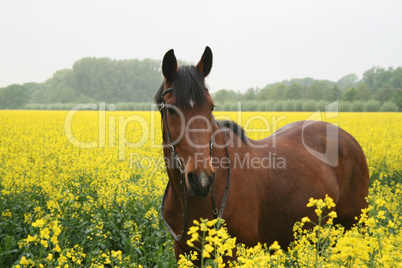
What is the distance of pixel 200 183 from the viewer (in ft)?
6.82

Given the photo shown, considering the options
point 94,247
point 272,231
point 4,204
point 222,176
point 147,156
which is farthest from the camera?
point 147,156

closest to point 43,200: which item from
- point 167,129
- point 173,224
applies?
point 173,224

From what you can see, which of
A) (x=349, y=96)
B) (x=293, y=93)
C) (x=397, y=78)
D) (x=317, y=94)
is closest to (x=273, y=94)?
(x=293, y=93)

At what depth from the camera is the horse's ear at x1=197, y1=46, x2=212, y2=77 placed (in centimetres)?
268

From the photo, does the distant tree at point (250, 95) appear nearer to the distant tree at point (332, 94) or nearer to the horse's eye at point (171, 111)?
the distant tree at point (332, 94)

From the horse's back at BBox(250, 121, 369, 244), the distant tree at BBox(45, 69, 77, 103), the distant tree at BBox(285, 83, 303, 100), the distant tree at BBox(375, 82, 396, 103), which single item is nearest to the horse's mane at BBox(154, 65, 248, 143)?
the horse's back at BBox(250, 121, 369, 244)

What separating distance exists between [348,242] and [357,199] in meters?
2.75

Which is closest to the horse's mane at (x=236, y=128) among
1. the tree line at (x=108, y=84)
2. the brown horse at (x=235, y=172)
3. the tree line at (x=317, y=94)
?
the brown horse at (x=235, y=172)

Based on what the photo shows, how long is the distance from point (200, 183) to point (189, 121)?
50 cm

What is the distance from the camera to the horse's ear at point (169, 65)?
2561 mm

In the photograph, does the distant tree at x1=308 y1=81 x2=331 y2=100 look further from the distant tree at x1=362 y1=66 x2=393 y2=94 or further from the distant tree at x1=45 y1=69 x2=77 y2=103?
the distant tree at x1=45 y1=69 x2=77 y2=103

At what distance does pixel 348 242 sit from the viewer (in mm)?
1416

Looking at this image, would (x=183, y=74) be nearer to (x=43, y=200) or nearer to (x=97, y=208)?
(x=97, y=208)

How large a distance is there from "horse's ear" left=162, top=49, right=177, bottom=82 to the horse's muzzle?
919 mm
